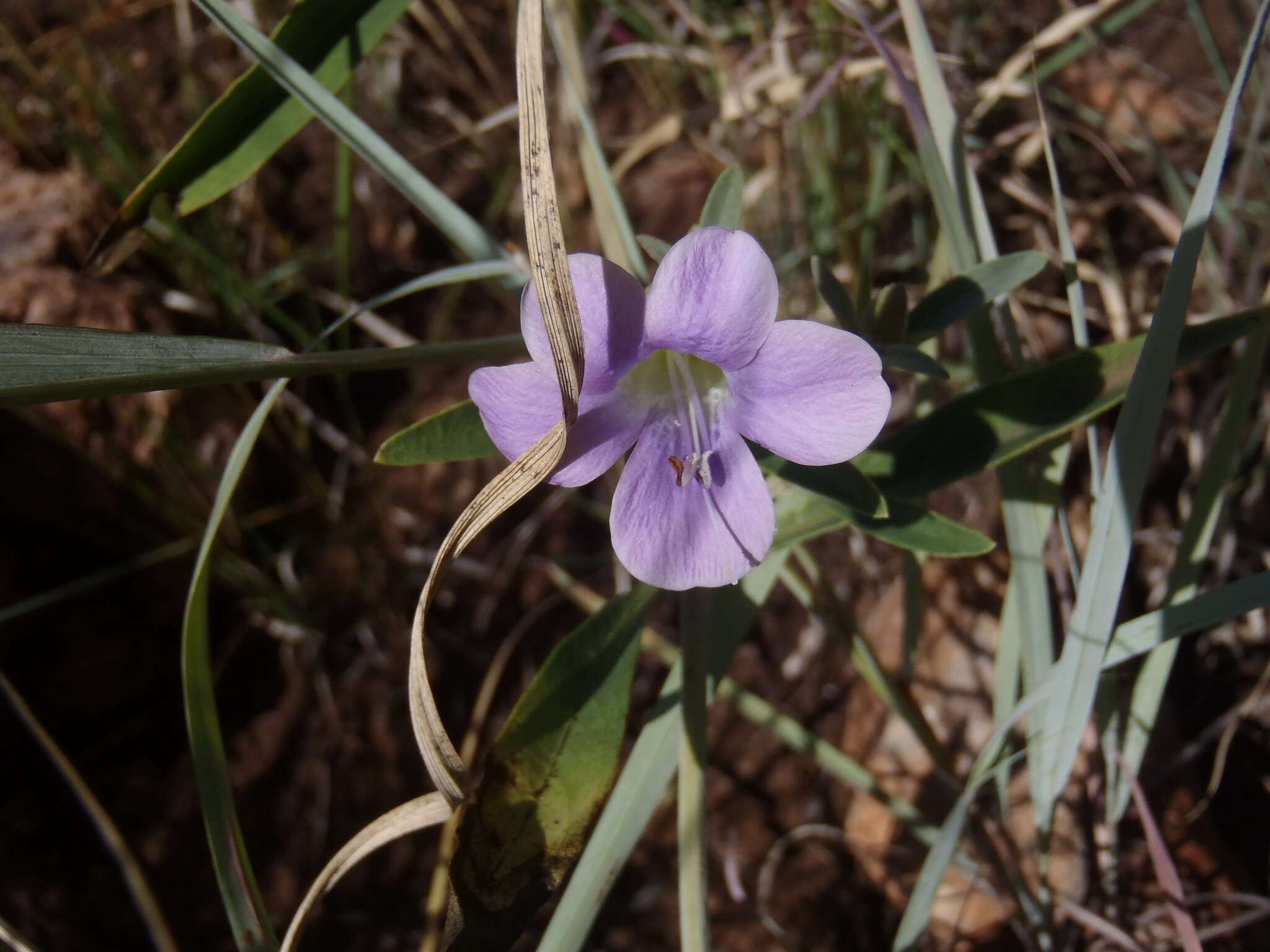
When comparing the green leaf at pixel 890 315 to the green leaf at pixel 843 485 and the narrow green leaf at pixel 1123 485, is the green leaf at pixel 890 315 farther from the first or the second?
the narrow green leaf at pixel 1123 485

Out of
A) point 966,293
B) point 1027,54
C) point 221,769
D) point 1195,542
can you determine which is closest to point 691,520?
point 966,293

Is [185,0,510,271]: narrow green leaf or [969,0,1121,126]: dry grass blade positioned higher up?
[969,0,1121,126]: dry grass blade

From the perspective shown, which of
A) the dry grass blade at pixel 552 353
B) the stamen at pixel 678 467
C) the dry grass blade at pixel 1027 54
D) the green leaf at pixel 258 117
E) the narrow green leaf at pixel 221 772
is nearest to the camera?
the dry grass blade at pixel 552 353

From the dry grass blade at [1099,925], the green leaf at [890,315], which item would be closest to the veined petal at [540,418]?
the green leaf at [890,315]

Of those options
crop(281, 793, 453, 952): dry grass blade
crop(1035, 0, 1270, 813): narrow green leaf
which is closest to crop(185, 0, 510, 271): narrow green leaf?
crop(281, 793, 453, 952): dry grass blade

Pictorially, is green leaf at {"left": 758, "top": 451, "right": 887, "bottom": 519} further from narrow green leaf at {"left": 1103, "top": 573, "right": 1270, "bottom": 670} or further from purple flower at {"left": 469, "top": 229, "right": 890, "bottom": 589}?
narrow green leaf at {"left": 1103, "top": 573, "right": 1270, "bottom": 670}

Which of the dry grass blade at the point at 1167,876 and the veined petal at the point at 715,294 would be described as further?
the dry grass blade at the point at 1167,876

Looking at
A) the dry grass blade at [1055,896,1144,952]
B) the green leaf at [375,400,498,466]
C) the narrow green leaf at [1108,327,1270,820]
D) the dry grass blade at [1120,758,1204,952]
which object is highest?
the green leaf at [375,400,498,466]

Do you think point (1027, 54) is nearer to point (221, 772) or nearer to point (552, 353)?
point (552, 353)
